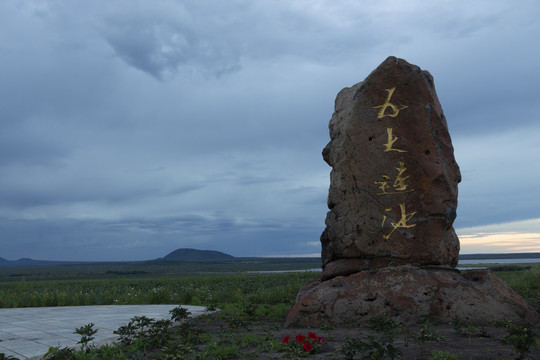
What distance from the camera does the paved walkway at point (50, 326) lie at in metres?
6.53

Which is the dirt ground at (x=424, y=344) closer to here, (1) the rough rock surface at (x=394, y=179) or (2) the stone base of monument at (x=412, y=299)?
(2) the stone base of monument at (x=412, y=299)

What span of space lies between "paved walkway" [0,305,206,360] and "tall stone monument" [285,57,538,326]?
12.4 ft

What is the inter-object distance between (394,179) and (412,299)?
2465mm

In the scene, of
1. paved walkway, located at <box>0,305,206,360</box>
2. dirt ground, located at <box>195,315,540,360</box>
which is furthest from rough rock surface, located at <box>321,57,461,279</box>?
paved walkway, located at <box>0,305,206,360</box>

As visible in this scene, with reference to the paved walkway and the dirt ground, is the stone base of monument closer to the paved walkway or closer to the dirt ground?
the dirt ground

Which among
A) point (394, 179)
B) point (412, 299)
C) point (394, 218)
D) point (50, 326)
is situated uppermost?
point (394, 179)

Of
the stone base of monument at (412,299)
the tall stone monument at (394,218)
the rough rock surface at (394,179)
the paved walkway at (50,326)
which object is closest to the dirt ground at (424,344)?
the stone base of monument at (412,299)

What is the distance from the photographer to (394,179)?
8945 mm

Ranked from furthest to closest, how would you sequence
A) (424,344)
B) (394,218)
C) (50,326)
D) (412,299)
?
(394,218) → (50,326) → (412,299) → (424,344)

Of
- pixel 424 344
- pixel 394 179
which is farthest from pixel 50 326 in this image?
pixel 394 179

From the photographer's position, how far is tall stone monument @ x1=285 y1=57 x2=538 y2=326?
809 centimetres

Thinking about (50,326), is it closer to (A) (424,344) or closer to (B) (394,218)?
(A) (424,344)

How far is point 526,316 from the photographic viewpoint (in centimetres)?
790

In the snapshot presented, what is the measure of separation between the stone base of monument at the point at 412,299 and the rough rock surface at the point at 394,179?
1.58 ft
